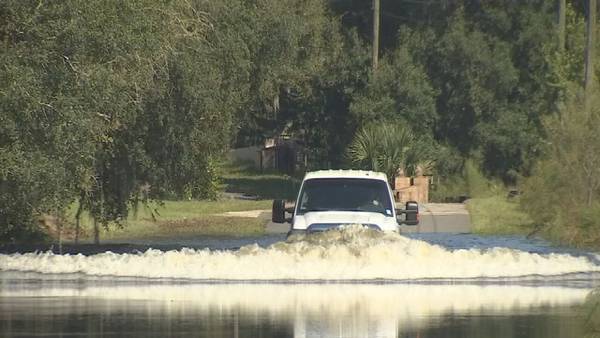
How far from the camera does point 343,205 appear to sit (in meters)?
23.9

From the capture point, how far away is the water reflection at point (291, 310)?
53.7 ft

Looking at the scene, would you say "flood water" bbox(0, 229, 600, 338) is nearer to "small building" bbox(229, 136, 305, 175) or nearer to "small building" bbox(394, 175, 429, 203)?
"small building" bbox(394, 175, 429, 203)

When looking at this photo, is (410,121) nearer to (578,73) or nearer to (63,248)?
(578,73)

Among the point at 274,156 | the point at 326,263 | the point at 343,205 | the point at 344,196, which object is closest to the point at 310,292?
the point at 326,263

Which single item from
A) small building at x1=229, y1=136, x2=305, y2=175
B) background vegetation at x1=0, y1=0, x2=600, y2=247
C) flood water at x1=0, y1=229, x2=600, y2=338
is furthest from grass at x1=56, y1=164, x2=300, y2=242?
small building at x1=229, y1=136, x2=305, y2=175

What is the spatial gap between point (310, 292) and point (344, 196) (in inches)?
151

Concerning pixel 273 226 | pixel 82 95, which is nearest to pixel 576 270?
pixel 82 95

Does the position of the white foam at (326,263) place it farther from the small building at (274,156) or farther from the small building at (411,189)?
the small building at (274,156)

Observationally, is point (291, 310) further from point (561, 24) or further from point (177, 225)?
point (561, 24)

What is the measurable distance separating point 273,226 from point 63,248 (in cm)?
870

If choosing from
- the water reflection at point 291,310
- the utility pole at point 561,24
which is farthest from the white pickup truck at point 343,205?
the utility pole at point 561,24

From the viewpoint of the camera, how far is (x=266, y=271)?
2212 centimetres

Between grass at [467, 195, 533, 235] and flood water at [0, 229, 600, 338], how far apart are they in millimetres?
11813

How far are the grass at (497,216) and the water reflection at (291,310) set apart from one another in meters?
16.1
